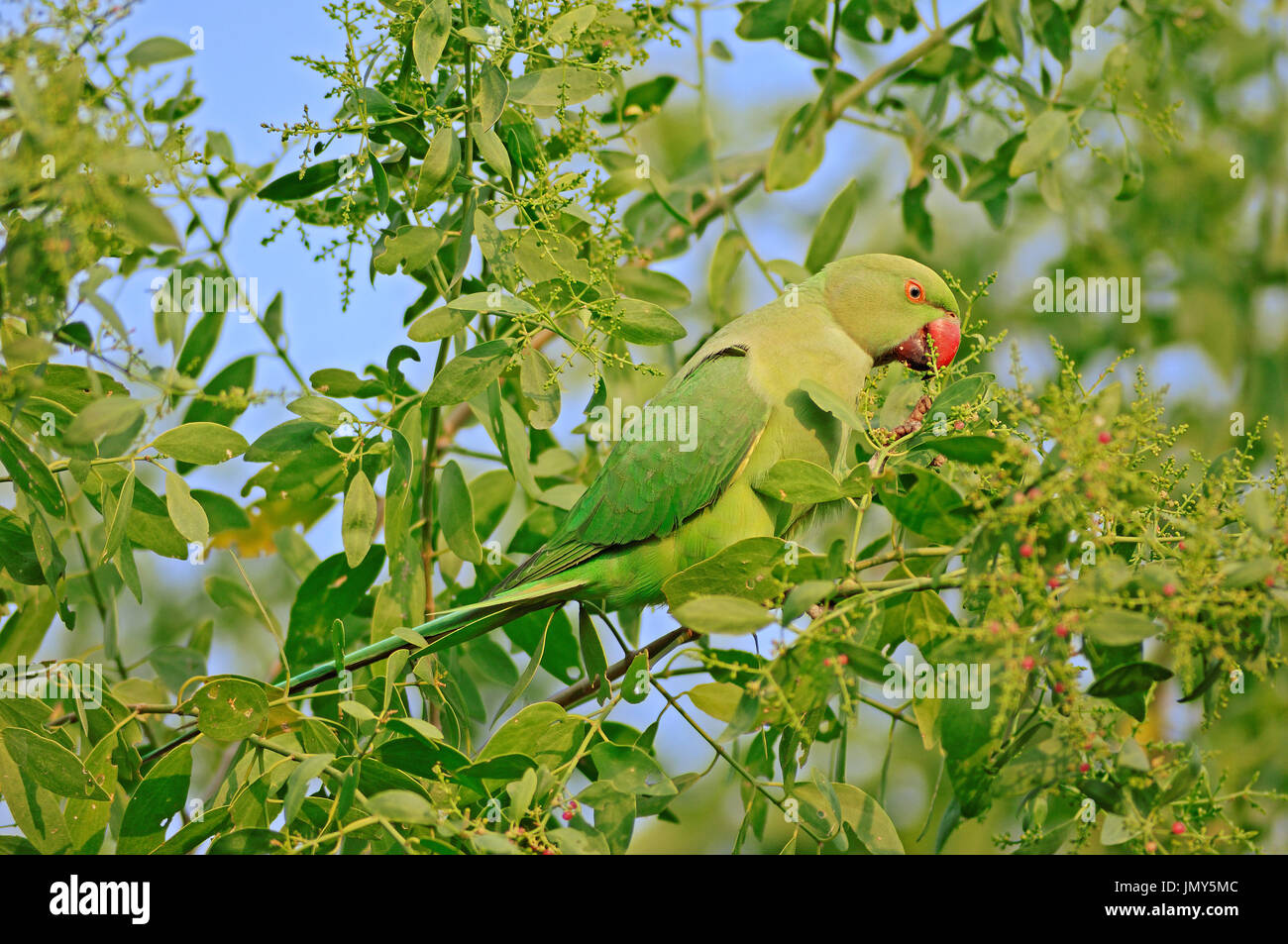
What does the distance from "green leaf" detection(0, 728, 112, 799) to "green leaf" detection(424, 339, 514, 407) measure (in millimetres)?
1217

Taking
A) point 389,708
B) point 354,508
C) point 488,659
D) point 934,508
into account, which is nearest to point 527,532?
point 488,659

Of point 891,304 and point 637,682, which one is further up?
point 891,304

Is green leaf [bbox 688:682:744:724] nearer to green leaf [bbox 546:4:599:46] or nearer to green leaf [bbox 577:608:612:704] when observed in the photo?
green leaf [bbox 577:608:612:704]

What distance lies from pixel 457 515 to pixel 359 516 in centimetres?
32

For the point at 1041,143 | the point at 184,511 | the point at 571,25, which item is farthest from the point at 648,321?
the point at 1041,143

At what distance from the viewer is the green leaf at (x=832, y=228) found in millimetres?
4096

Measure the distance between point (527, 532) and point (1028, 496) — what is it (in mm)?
2206

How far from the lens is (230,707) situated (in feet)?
8.55

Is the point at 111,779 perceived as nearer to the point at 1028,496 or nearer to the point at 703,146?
the point at 1028,496

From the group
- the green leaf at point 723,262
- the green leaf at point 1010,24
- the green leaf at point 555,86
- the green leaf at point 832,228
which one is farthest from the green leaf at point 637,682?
the green leaf at point 1010,24

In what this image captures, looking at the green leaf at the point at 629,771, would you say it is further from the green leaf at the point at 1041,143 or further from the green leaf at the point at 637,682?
the green leaf at the point at 1041,143

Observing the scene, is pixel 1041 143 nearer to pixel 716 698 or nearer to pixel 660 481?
pixel 660 481

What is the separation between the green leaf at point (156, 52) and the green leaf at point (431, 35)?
763mm

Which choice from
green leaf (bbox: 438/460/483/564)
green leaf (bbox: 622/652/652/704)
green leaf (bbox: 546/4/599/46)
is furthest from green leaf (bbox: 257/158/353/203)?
green leaf (bbox: 622/652/652/704)
